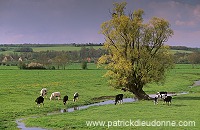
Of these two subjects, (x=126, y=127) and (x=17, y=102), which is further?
(x=17, y=102)

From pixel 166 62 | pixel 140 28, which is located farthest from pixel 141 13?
pixel 166 62

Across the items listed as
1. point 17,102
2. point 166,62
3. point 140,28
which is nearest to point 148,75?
point 166,62

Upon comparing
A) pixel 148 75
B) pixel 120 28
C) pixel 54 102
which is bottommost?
pixel 54 102

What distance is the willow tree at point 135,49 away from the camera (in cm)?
4422

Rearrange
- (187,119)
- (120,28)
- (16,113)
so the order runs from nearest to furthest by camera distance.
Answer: (187,119) < (16,113) < (120,28)

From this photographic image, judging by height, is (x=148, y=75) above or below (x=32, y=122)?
above

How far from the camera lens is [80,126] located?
25.2m

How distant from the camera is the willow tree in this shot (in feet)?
145

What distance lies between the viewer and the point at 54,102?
1640 inches

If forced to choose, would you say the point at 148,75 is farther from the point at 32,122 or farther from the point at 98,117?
the point at 32,122

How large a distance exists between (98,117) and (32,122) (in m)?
5.79

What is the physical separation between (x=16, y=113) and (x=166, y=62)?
22.4 metres

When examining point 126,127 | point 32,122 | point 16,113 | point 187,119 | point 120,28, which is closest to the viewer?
point 126,127

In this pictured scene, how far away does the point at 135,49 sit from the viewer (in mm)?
44875
